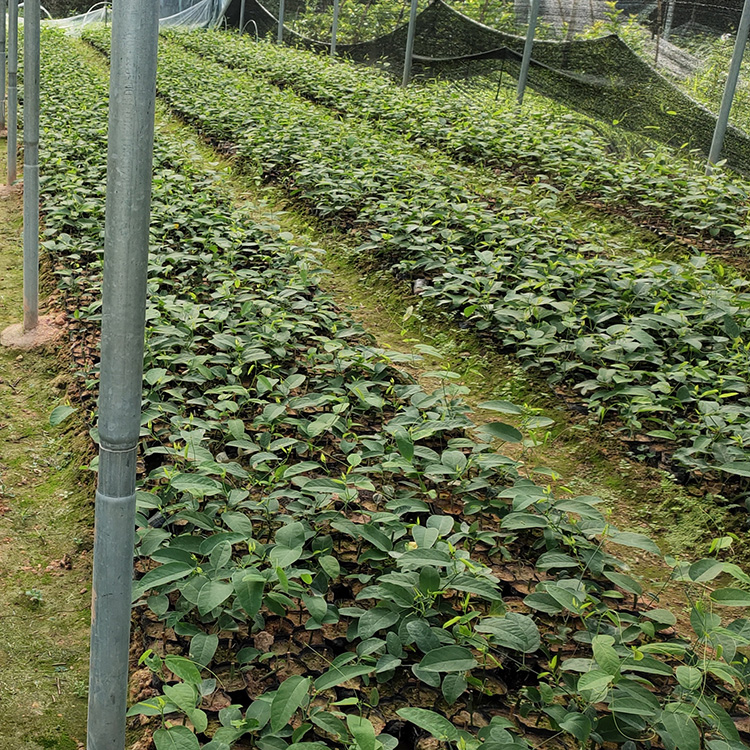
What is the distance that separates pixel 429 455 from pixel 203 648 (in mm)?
883

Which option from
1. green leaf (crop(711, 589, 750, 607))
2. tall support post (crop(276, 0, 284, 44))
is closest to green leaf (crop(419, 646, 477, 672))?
green leaf (crop(711, 589, 750, 607))

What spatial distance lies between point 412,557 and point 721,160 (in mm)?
5442

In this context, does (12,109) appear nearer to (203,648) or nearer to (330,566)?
(330,566)

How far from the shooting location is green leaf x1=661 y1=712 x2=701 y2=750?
1.45 m

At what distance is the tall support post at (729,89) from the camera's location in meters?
5.80

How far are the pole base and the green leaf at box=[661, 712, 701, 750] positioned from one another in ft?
9.54

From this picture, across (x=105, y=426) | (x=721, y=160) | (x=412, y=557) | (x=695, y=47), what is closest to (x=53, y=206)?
(x=412, y=557)

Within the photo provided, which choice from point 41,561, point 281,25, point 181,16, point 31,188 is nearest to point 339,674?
point 41,561

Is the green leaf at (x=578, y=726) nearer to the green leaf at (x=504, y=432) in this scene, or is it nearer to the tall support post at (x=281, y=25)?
the green leaf at (x=504, y=432)

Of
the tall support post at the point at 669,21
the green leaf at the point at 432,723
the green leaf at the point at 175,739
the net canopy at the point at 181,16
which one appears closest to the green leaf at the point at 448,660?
the green leaf at the point at 432,723

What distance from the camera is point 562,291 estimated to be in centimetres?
376

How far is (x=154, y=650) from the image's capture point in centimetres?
180

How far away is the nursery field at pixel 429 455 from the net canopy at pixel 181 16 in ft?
41.3

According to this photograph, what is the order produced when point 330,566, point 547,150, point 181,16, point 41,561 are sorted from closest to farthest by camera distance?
1. point 330,566
2. point 41,561
3. point 547,150
4. point 181,16
